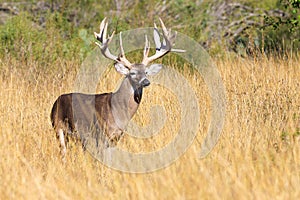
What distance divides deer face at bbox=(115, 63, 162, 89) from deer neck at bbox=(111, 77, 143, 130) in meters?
0.07

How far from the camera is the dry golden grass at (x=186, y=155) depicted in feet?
13.8

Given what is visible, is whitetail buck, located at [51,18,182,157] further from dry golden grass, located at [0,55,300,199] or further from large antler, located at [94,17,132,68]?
dry golden grass, located at [0,55,300,199]

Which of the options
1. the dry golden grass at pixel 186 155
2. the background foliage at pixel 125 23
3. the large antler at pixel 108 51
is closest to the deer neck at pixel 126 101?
the large antler at pixel 108 51

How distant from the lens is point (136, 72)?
21.3ft

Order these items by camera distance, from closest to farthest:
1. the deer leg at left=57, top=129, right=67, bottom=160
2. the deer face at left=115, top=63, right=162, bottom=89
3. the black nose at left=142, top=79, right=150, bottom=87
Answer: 1. the deer leg at left=57, top=129, right=67, bottom=160
2. the black nose at left=142, top=79, right=150, bottom=87
3. the deer face at left=115, top=63, right=162, bottom=89

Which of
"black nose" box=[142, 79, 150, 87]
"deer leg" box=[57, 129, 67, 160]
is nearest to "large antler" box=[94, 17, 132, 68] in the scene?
"black nose" box=[142, 79, 150, 87]

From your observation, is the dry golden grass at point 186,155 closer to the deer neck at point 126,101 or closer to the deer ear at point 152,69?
the deer neck at point 126,101

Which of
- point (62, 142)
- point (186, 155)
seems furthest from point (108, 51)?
point (186, 155)

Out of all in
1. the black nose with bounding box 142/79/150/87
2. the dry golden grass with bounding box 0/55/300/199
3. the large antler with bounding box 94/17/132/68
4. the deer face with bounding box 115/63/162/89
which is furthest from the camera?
the large antler with bounding box 94/17/132/68

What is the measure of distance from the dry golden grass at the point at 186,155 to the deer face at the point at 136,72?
51 centimetres

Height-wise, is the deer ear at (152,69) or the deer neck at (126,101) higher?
the deer ear at (152,69)

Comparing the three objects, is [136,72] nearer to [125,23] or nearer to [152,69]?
[152,69]

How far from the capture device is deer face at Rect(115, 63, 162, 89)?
6.46 meters

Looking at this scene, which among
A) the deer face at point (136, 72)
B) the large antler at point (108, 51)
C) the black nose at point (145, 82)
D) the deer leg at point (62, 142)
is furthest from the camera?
the large antler at point (108, 51)
